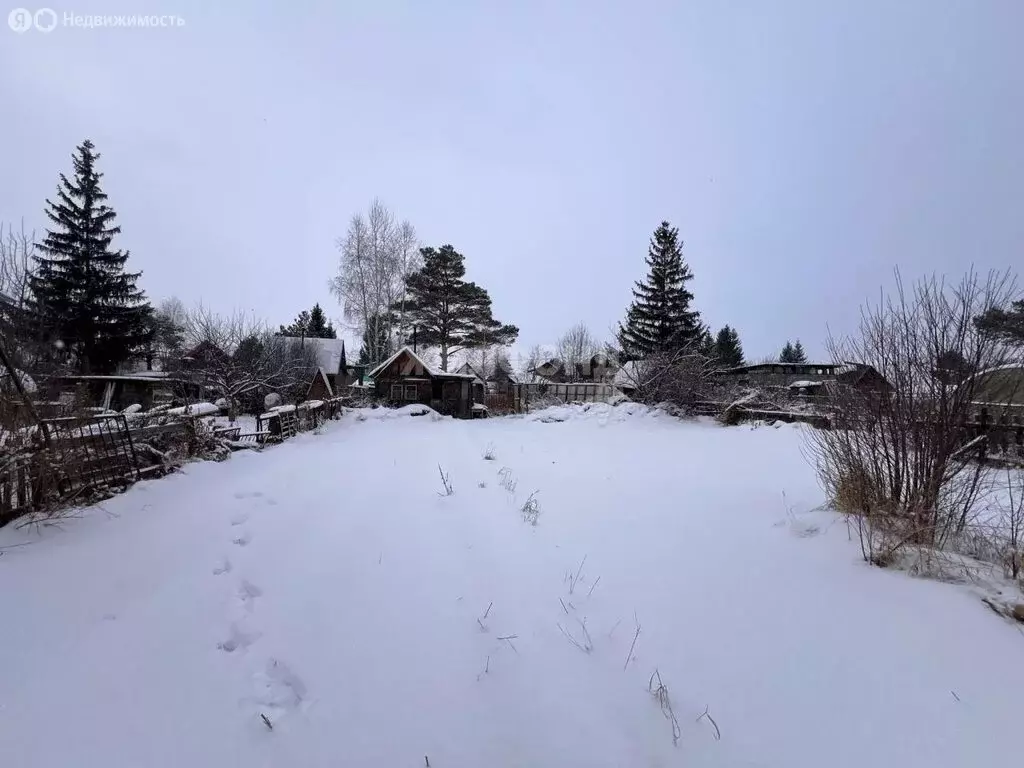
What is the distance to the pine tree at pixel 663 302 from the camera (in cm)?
3384

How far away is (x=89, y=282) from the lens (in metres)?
24.1

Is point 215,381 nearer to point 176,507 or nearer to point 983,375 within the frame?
point 176,507

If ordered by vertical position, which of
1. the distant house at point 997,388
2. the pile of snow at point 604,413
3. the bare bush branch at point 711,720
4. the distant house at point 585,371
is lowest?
the bare bush branch at point 711,720

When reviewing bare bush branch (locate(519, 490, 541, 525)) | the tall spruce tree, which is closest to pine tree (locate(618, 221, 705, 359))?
the tall spruce tree

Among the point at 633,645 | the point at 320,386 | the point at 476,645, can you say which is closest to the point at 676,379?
the point at 633,645

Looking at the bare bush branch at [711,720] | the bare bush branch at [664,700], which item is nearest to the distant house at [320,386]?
the bare bush branch at [664,700]

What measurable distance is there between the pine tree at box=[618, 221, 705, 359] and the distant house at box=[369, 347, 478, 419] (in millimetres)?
14958

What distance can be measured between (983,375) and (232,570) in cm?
686

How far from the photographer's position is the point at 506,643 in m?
3.06

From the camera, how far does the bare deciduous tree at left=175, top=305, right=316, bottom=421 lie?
1898 centimetres

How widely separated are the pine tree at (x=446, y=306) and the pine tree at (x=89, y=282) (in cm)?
1567

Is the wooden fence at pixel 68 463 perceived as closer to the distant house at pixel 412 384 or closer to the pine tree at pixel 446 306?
the distant house at pixel 412 384

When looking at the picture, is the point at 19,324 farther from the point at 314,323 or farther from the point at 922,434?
the point at 314,323

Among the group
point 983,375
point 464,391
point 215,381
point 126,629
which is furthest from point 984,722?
point 464,391
